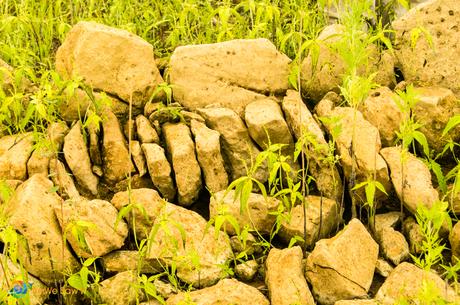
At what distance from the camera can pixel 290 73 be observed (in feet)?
15.5

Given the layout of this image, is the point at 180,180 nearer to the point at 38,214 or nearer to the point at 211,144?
the point at 211,144

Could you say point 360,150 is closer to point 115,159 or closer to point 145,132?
point 145,132

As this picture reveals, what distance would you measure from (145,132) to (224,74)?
0.68 m

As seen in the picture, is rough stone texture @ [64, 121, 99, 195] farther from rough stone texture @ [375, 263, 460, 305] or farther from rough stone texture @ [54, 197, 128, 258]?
rough stone texture @ [375, 263, 460, 305]

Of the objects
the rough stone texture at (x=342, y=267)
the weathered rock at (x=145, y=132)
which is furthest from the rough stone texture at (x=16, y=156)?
the rough stone texture at (x=342, y=267)

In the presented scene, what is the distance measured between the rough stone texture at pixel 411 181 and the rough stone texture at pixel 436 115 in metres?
0.25

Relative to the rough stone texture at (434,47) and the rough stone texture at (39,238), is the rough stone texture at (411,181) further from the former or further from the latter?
the rough stone texture at (39,238)

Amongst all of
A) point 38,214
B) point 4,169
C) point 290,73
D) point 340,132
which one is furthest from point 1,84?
point 340,132

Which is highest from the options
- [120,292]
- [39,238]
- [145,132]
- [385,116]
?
[385,116]

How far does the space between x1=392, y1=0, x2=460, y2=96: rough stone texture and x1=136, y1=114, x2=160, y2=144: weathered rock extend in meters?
1.74

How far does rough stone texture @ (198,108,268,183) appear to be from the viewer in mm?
4426

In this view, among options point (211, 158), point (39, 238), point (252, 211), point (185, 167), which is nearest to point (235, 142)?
point (211, 158)

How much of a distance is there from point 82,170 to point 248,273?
3.89ft

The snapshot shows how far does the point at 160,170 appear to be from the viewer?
4.26 metres
